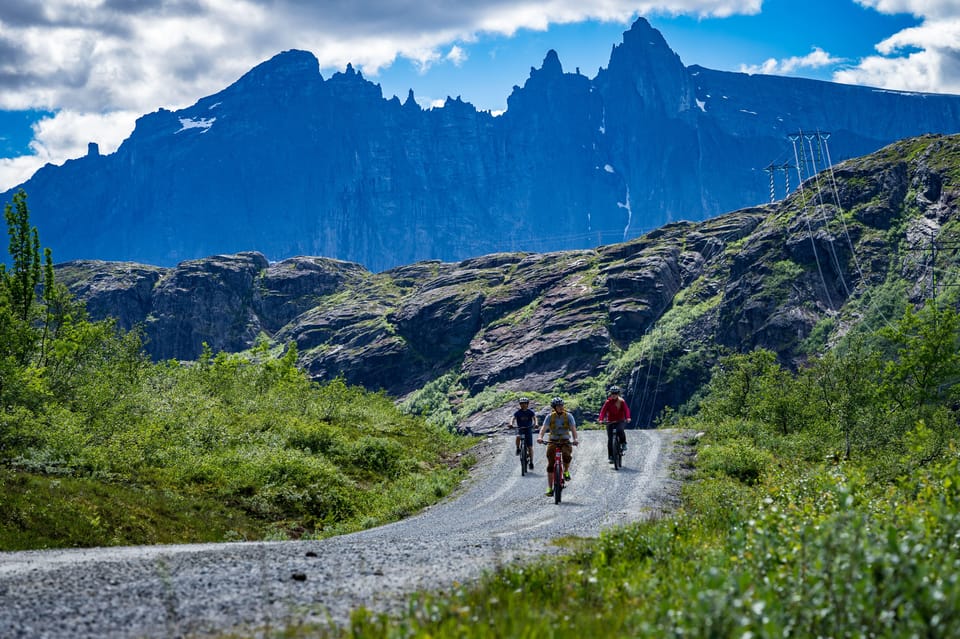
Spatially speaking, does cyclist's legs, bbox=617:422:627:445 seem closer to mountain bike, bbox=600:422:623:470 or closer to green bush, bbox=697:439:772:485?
mountain bike, bbox=600:422:623:470

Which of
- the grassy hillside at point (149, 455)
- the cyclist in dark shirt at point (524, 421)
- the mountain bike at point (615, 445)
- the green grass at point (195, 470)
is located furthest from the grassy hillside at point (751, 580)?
the mountain bike at point (615, 445)

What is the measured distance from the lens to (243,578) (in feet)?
30.9

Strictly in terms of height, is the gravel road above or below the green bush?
above

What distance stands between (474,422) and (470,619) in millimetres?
151460

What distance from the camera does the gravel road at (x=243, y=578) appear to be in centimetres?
747

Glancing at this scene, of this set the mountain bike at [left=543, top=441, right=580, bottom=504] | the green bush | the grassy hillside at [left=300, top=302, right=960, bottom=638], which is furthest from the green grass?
the grassy hillside at [left=300, top=302, right=960, bottom=638]

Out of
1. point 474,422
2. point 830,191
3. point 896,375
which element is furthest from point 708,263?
point 896,375

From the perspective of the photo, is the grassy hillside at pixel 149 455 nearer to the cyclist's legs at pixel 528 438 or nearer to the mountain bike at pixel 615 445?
the cyclist's legs at pixel 528 438

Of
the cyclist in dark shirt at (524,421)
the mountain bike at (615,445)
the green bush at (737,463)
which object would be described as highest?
the cyclist in dark shirt at (524,421)

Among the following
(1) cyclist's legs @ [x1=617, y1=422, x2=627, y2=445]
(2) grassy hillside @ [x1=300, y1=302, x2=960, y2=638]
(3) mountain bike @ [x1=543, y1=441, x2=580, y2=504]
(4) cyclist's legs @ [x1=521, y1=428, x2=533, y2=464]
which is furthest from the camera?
(1) cyclist's legs @ [x1=617, y1=422, x2=627, y2=445]

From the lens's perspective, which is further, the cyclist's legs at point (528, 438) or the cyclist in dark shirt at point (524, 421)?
the cyclist's legs at point (528, 438)

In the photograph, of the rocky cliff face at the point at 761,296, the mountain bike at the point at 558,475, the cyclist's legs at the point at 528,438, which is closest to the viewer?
the mountain bike at the point at 558,475

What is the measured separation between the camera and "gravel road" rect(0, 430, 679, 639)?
7473mm

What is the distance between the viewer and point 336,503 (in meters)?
22.2
